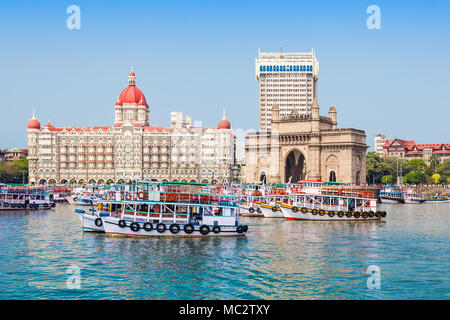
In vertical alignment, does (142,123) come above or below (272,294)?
above

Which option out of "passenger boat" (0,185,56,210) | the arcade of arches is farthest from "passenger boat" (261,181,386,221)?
the arcade of arches

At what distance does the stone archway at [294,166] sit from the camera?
12985cm

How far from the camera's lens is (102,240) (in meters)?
45.1

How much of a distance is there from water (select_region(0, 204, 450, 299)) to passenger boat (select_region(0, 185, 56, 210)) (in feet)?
95.4

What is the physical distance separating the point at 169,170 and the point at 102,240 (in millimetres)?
126176

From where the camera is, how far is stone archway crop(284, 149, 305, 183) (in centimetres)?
12985

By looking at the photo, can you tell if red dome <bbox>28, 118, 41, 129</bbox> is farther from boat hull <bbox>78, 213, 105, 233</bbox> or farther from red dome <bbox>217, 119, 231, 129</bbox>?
boat hull <bbox>78, 213, 105, 233</bbox>

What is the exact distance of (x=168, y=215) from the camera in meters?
47.2

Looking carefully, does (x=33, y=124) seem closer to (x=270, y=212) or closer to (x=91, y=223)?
(x=270, y=212)

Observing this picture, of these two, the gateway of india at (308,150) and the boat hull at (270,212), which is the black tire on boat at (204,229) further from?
the gateway of india at (308,150)

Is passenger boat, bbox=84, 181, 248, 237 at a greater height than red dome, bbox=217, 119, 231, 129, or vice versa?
red dome, bbox=217, 119, 231, 129

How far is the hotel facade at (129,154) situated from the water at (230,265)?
116119mm
